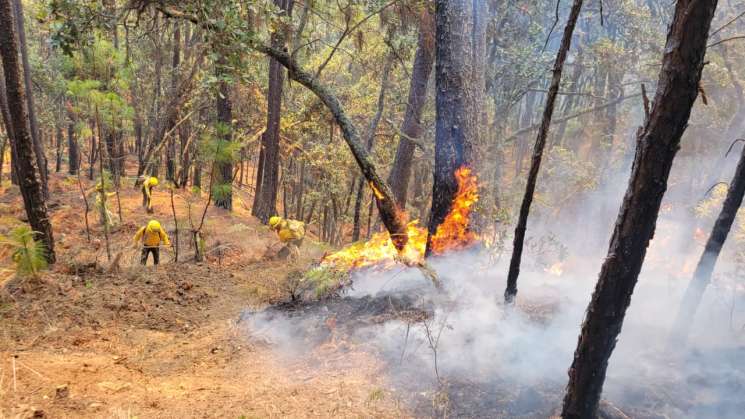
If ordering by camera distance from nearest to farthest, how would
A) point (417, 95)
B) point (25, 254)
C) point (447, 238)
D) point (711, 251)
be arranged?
point (711, 251)
point (25, 254)
point (447, 238)
point (417, 95)

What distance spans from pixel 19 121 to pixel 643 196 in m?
8.85

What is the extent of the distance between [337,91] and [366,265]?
13.5m

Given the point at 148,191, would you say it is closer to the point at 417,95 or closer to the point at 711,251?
the point at 417,95

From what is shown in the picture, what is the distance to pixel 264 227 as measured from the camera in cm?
1484

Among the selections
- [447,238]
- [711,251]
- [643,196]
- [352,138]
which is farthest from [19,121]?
[711,251]

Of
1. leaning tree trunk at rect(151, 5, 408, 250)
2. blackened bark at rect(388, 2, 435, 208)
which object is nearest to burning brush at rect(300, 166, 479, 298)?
leaning tree trunk at rect(151, 5, 408, 250)

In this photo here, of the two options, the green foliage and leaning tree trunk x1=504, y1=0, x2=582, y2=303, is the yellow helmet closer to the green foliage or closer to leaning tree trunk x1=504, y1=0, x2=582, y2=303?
the green foliage

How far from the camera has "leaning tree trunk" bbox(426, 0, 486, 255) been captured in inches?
290

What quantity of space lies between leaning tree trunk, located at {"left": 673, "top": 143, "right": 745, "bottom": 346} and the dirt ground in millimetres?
5023

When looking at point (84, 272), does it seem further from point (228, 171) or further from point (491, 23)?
point (491, 23)

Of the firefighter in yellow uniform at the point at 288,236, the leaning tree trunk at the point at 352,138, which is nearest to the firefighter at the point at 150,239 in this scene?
the firefighter in yellow uniform at the point at 288,236

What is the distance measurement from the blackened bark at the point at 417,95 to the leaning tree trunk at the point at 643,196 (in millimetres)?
6396

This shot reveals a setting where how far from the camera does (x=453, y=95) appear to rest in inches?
294

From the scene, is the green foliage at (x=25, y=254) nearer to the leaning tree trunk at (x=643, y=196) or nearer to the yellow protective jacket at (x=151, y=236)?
the yellow protective jacket at (x=151, y=236)
